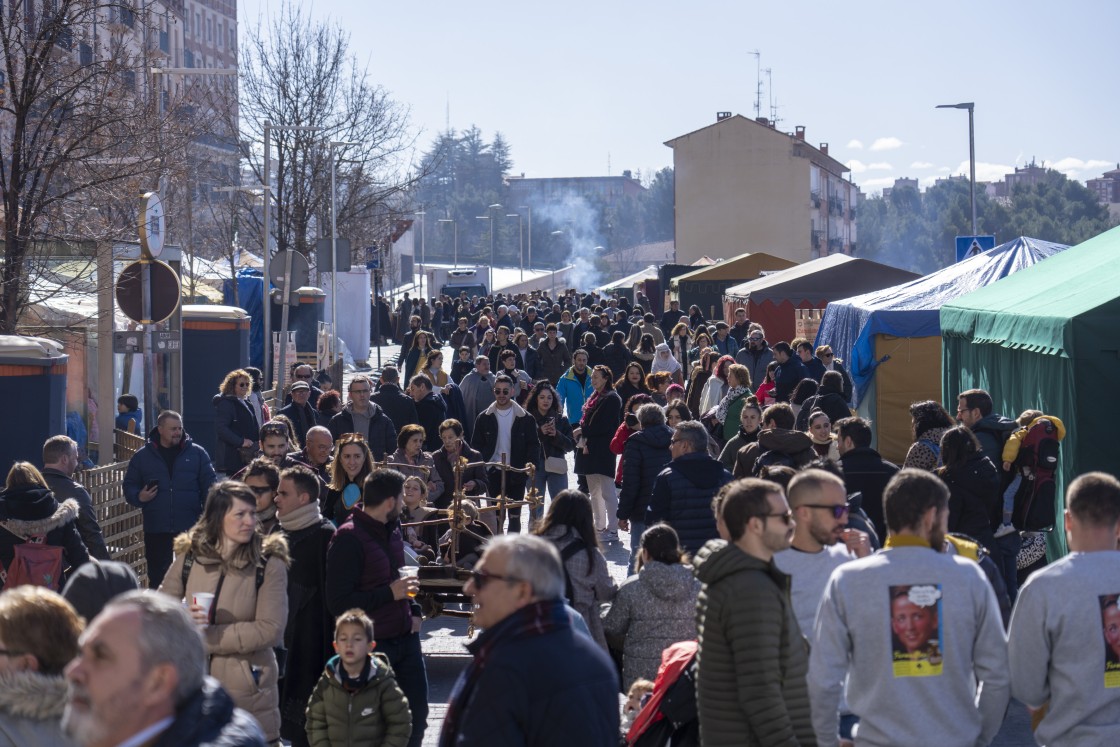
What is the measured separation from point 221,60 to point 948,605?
89.9 m

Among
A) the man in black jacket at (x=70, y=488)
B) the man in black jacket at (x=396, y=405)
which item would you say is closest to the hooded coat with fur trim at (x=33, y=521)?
the man in black jacket at (x=70, y=488)

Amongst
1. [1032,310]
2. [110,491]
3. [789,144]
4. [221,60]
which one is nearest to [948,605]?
[1032,310]

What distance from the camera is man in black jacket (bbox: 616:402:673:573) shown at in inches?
443

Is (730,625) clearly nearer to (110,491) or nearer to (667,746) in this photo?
(667,746)

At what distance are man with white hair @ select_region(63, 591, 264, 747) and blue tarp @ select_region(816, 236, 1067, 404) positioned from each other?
15.2 meters

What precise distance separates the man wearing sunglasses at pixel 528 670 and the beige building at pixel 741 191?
8020cm

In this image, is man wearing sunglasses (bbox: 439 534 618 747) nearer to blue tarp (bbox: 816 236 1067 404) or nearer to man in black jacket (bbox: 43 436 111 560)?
man in black jacket (bbox: 43 436 111 560)

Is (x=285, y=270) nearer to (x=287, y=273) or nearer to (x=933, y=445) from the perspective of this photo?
(x=287, y=273)

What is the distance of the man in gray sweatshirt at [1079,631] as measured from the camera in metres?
4.82

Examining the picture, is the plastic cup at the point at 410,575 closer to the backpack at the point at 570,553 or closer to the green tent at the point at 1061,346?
the backpack at the point at 570,553

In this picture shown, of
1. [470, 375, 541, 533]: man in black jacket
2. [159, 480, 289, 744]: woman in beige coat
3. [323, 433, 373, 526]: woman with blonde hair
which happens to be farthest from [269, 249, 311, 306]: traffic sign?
[159, 480, 289, 744]: woman in beige coat

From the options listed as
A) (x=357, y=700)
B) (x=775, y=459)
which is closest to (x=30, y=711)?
(x=357, y=700)

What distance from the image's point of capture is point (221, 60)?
89.9 meters

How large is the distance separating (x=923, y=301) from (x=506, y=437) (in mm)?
7006
